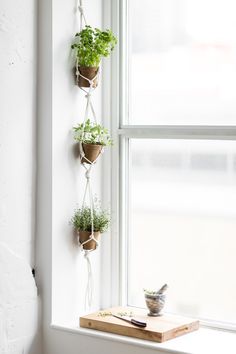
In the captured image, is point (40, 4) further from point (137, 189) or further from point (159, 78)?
point (137, 189)

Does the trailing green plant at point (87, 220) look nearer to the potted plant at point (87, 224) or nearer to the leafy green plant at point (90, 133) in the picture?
the potted plant at point (87, 224)

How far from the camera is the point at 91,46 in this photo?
293 cm

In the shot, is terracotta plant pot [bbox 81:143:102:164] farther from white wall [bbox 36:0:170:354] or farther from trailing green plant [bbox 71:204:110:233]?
trailing green plant [bbox 71:204:110:233]

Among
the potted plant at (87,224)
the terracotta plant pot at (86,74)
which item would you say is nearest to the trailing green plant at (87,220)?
the potted plant at (87,224)

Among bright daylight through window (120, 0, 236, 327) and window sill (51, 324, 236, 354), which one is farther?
bright daylight through window (120, 0, 236, 327)

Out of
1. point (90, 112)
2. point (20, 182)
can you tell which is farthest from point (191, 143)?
point (20, 182)

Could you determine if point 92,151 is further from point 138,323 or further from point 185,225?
point 138,323

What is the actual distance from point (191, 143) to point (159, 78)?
0.30m

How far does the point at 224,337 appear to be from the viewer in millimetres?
2822

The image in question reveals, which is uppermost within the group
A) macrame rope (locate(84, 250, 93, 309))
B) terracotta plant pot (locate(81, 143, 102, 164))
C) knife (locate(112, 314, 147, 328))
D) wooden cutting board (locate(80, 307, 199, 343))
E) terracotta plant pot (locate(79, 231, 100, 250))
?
terracotta plant pot (locate(81, 143, 102, 164))

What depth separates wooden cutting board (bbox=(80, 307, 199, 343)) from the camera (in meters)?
2.75

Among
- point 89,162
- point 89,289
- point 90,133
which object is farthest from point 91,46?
point 89,289

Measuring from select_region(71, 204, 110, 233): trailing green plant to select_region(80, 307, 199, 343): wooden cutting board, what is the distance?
344 millimetres

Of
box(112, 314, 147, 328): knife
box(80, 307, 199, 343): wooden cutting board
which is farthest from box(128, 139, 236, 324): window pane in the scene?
box(112, 314, 147, 328): knife
